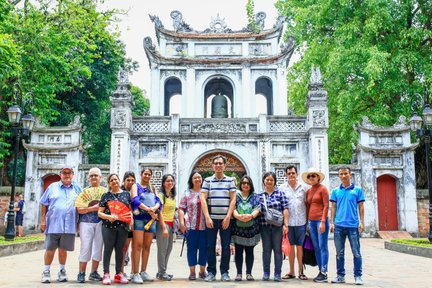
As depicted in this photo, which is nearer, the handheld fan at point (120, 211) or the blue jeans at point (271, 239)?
the handheld fan at point (120, 211)

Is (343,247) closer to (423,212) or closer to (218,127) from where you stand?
(218,127)

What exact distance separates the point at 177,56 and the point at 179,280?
15653 millimetres

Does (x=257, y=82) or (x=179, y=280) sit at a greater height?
(x=257, y=82)

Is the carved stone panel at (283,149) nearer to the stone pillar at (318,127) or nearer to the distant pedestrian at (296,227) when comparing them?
the stone pillar at (318,127)

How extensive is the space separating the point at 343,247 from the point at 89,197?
3.98 m

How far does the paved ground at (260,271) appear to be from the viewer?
6455 millimetres

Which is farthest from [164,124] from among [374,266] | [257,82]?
[374,266]

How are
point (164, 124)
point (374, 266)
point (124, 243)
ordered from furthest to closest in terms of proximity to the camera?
point (164, 124)
point (374, 266)
point (124, 243)

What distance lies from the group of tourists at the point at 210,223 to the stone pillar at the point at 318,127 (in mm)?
9512

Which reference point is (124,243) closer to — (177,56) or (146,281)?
(146,281)

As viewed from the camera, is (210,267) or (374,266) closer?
(210,267)

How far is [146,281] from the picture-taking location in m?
6.66

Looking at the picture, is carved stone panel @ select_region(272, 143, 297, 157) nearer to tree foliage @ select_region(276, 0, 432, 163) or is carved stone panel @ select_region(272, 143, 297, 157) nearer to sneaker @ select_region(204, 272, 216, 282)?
tree foliage @ select_region(276, 0, 432, 163)

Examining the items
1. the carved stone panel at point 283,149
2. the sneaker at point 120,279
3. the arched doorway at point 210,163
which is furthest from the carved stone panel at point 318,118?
the sneaker at point 120,279
